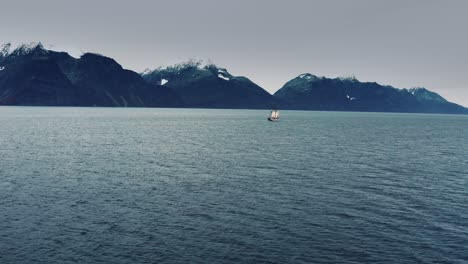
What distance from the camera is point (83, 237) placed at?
38.7m

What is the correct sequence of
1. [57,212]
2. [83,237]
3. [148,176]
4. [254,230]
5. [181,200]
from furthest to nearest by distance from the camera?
[148,176] < [181,200] < [57,212] < [254,230] < [83,237]

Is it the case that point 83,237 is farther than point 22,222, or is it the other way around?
point 22,222

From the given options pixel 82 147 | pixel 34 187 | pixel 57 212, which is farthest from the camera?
pixel 82 147

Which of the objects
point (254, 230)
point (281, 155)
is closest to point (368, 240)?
point (254, 230)

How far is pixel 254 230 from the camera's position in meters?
41.8

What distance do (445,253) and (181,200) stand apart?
32180 millimetres

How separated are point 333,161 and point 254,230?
54.7 metres

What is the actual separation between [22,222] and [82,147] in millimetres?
69815

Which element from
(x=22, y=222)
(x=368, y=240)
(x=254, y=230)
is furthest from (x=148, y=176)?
(x=368, y=240)

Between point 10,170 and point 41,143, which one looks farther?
point 41,143

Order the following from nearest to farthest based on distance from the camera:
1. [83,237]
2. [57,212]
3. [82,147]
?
[83,237], [57,212], [82,147]

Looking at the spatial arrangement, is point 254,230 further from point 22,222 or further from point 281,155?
point 281,155

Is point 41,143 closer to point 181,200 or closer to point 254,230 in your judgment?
point 181,200

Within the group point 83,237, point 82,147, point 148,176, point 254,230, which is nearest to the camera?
point 83,237
